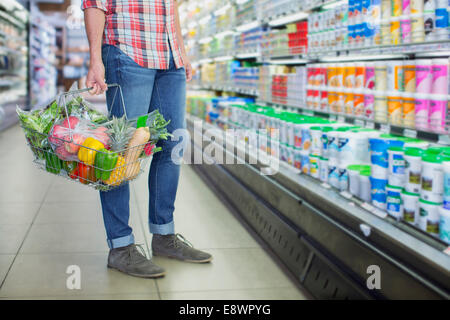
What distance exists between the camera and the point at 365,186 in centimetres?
222

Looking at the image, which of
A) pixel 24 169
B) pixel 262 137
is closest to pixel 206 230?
pixel 262 137

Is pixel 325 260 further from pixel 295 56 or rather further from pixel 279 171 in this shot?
pixel 295 56

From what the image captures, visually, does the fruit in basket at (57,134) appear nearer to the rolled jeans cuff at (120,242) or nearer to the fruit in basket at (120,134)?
the fruit in basket at (120,134)

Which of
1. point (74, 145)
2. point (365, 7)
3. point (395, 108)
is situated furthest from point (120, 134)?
point (365, 7)

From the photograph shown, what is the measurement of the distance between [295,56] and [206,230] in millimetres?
1239

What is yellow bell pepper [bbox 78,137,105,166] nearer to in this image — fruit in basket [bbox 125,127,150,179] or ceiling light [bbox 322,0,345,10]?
fruit in basket [bbox 125,127,150,179]

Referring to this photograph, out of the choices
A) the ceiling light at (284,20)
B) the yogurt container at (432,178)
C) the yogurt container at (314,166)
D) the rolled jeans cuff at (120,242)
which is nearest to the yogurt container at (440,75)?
the yogurt container at (432,178)

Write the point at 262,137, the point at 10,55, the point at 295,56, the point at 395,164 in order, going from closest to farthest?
1. the point at 395,164
2. the point at 295,56
3. the point at 262,137
4. the point at 10,55

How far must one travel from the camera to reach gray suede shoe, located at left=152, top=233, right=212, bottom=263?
2445mm

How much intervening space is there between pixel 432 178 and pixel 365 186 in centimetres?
44

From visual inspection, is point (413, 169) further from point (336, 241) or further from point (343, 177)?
point (343, 177)

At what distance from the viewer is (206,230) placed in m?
3.04

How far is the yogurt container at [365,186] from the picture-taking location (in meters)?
2.21

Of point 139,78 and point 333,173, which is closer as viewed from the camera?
point 139,78
